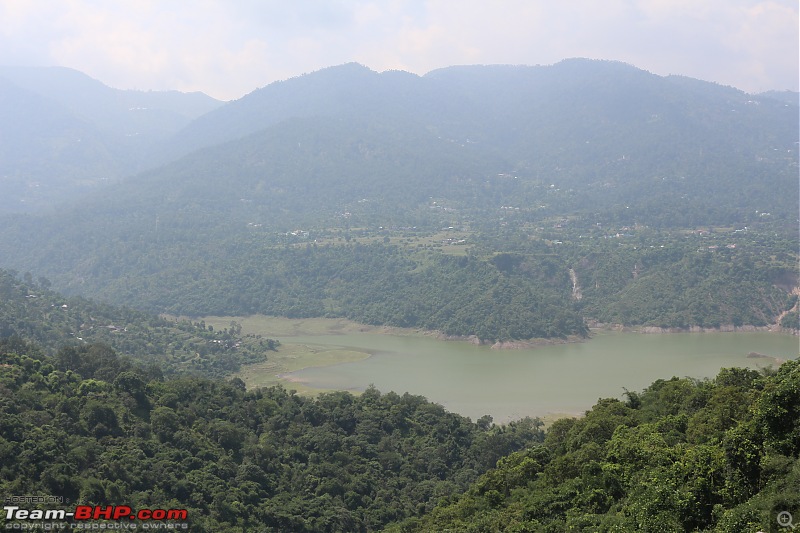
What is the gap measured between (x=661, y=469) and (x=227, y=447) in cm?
1549

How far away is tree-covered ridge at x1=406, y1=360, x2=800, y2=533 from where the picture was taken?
1277 cm

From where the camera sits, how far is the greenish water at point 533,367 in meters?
39.3

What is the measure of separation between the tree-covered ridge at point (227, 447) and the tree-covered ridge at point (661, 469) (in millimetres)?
3864

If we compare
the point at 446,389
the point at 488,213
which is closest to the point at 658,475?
the point at 446,389

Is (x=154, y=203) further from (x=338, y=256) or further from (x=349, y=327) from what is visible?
(x=349, y=327)

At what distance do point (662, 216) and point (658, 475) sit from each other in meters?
87.9

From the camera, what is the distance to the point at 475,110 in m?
180

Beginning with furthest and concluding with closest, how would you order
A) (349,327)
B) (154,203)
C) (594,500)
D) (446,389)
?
(154,203) → (349,327) → (446,389) → (594,500)

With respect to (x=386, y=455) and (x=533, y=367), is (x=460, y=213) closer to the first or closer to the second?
(x=533, y=367)

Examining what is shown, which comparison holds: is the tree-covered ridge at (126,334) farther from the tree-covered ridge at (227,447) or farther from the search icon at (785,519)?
the search icon at (785,519)

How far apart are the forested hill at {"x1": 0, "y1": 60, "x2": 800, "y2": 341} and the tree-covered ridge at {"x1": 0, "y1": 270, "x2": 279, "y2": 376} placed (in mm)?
14162

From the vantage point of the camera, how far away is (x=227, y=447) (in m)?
25.9
